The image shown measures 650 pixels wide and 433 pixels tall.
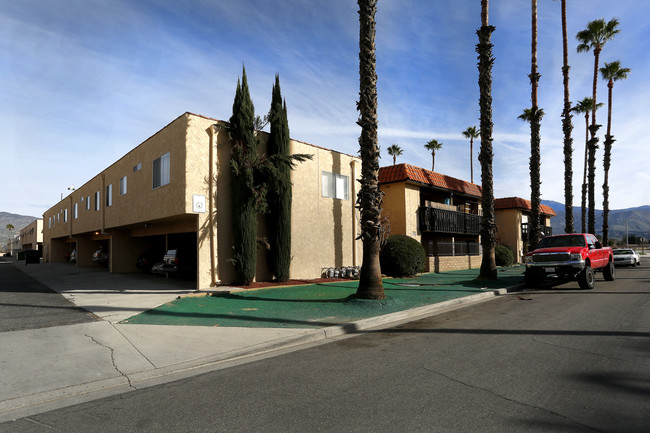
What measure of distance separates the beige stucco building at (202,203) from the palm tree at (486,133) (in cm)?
589

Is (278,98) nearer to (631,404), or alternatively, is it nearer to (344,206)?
(344,206)

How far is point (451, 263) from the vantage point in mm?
23656

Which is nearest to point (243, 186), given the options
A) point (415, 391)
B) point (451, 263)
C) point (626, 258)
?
point (415, 391)

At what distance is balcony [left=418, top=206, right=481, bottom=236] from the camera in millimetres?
22234

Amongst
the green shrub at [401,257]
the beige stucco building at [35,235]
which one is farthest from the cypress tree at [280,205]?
→ the beige stucco building at [35,235]

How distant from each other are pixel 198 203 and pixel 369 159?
246 inches

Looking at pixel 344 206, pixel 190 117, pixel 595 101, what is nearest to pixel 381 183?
pixel 344 206

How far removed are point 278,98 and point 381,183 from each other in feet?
27.8

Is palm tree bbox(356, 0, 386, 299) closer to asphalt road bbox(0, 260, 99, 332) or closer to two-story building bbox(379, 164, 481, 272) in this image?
asphalt road bbox(0, 260, 99, 332)

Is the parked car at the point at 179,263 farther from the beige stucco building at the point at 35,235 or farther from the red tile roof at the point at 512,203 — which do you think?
the beige stucco building at the point at 35,235

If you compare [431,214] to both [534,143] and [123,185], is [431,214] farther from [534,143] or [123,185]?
[123,185]

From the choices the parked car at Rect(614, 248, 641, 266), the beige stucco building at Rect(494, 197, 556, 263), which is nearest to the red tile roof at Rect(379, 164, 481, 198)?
the beige stucco building at Rect(494, 197, 556, 263)

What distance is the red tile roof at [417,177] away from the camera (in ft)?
69.1

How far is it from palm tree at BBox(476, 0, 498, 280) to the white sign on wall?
11633mm
